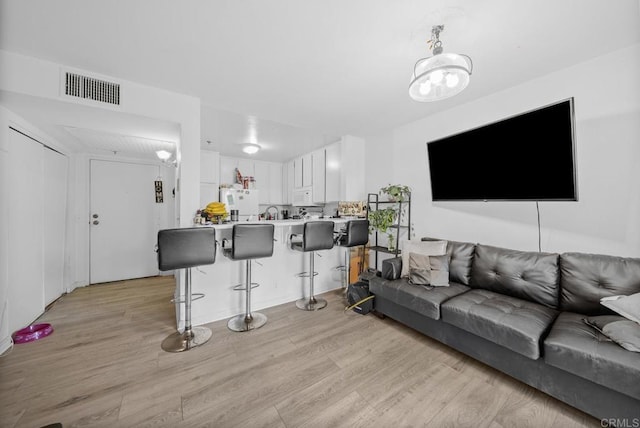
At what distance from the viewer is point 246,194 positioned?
4.80m

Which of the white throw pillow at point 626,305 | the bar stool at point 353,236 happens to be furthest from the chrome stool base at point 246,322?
the white throw pillow at point 626,305

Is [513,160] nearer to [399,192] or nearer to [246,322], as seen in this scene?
[399,192]

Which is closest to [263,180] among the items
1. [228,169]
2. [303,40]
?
[228,169]

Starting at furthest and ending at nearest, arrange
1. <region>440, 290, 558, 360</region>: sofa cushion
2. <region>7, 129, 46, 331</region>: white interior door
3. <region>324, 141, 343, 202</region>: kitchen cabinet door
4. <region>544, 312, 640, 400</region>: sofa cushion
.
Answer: <region>324, 141, 343, 202</region>: kitchen cabinet door
<region>7, 129, 46, 331</region>: white interior door
<region>440, 290, 558, 360</region>: sofa cushion
<region>544, 312, 640, 400</region>: sofa cushion

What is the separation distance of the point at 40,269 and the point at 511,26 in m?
5.15

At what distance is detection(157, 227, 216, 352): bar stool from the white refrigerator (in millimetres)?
2386

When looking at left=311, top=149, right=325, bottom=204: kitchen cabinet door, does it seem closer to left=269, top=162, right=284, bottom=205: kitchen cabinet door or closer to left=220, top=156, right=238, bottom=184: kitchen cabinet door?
left=269, top=162, right=284, bottom=205: kitchen cabinet door

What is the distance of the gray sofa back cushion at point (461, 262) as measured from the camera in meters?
2.44

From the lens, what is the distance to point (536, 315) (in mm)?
1703

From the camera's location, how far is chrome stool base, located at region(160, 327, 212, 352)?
209 cm

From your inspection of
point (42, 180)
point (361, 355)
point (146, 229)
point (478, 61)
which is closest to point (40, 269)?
point (42, 180)

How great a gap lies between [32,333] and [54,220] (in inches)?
63.3

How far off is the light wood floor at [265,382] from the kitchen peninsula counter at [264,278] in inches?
10.2

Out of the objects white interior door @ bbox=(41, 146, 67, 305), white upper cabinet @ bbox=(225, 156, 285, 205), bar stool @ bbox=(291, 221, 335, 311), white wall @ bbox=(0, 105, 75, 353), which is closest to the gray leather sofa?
bar stool @ bbox=(291, 221, 335, 311)
